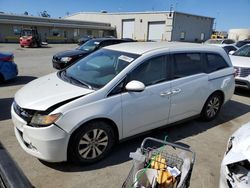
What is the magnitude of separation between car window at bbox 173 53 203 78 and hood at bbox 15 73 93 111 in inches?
65.9

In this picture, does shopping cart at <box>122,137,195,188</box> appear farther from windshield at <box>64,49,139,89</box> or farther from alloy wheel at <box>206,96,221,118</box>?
alloy wheel at <box>206,96,221,118</box>

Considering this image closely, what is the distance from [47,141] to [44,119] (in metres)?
0.27

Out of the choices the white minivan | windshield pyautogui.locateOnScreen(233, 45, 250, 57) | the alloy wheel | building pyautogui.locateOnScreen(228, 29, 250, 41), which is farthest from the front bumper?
building pyautogui.locateOnScreen(228, 29, 250, 41)

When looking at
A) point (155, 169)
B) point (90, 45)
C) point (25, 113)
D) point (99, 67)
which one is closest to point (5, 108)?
point (25, 113)

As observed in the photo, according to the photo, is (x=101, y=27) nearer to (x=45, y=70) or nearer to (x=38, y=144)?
(x=45, y=70)

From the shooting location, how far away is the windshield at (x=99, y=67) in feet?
11.1

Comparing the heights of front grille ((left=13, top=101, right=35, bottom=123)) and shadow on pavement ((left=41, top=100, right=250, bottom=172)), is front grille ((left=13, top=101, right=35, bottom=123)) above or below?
above

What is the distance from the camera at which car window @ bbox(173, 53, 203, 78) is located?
3.97m

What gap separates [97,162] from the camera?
329 centimetres

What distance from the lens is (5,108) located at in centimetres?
530

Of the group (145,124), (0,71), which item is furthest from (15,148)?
(0,71)

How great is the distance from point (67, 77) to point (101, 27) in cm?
4415

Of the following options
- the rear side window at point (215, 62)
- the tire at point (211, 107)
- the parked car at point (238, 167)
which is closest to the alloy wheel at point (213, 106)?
the tire at point (211, 107)

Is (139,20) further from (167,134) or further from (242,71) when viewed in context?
(167,134)
